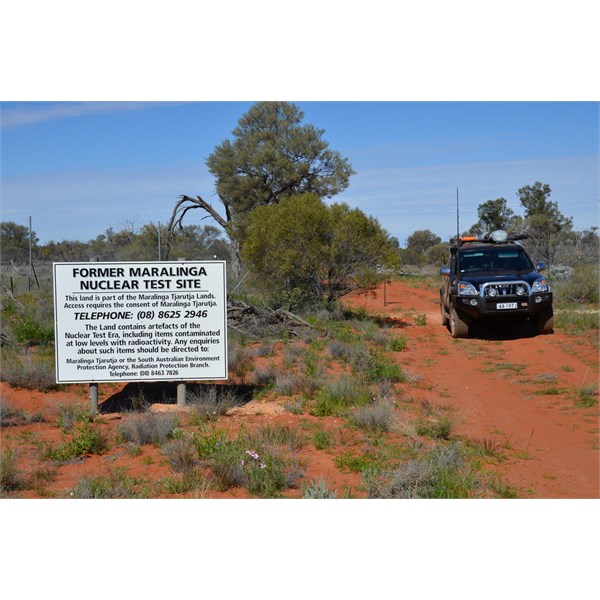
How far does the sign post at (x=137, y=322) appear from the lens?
9344 millimetres

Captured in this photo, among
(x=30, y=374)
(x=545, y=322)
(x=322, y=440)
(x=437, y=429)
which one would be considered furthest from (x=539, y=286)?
(x=30, y=374)

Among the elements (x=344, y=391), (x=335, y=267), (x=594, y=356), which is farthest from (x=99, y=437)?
(x=335, y=267)

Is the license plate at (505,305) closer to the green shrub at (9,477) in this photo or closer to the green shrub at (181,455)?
the green shrub at (181,455)

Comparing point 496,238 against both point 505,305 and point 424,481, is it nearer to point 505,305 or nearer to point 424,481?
point 505,305

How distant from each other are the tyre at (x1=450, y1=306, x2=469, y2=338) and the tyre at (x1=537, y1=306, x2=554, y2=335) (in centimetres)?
164

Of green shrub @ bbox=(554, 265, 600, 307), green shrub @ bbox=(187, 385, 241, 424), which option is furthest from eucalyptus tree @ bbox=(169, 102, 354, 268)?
green shrub @ bbox=(187, 385, 241, 424)

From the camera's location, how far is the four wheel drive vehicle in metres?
14.0

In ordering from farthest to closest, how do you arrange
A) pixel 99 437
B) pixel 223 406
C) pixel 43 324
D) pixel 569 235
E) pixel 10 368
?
pixel 569 235 → pixel 43 324 → pixel 10 368 → pixel 223 406 → pixel 99 437

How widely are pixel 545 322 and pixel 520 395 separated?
18.0ft

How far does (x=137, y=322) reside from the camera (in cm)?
937

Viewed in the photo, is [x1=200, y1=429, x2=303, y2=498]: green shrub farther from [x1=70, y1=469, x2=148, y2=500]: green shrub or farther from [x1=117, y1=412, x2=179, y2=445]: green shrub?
[x1=117, y1=412, x2=179, y2=445]: green shrub

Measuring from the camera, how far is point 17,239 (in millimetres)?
33594

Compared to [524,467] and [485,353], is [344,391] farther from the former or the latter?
[485,353]

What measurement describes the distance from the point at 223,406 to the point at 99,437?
1920 mm
